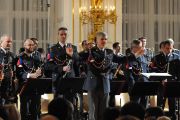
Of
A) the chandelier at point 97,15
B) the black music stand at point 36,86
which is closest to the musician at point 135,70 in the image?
the black music stand at point 36,86

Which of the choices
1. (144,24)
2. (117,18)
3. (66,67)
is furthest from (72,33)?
(66,67)

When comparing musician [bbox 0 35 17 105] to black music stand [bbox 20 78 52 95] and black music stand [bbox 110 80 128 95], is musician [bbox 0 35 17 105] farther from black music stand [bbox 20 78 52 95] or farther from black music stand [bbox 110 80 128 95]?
black music stand [bbox 110 80 128 95]

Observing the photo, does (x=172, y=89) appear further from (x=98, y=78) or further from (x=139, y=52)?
(x=98, y=78)

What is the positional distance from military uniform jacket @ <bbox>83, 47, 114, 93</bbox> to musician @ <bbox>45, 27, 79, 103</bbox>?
347mm

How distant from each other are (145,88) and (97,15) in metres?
4.96

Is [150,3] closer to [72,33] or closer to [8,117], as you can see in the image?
[72,33]

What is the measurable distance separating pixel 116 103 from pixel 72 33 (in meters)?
3.42

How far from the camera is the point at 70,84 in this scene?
9.20 meters

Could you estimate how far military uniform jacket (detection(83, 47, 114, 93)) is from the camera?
9.20 meters

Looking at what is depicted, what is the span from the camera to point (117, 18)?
600 inches

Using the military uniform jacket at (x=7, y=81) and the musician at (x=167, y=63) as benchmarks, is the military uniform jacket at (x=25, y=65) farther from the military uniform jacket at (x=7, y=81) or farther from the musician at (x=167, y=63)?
the musician at (x=167, y=63)

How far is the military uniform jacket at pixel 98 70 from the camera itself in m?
9.20

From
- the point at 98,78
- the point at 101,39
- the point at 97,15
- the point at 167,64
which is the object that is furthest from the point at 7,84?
the point at 97,15

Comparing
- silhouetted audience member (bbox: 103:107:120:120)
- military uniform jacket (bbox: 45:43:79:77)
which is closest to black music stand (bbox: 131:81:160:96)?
military uniform jacket (bbox: 45:43:79:77)
